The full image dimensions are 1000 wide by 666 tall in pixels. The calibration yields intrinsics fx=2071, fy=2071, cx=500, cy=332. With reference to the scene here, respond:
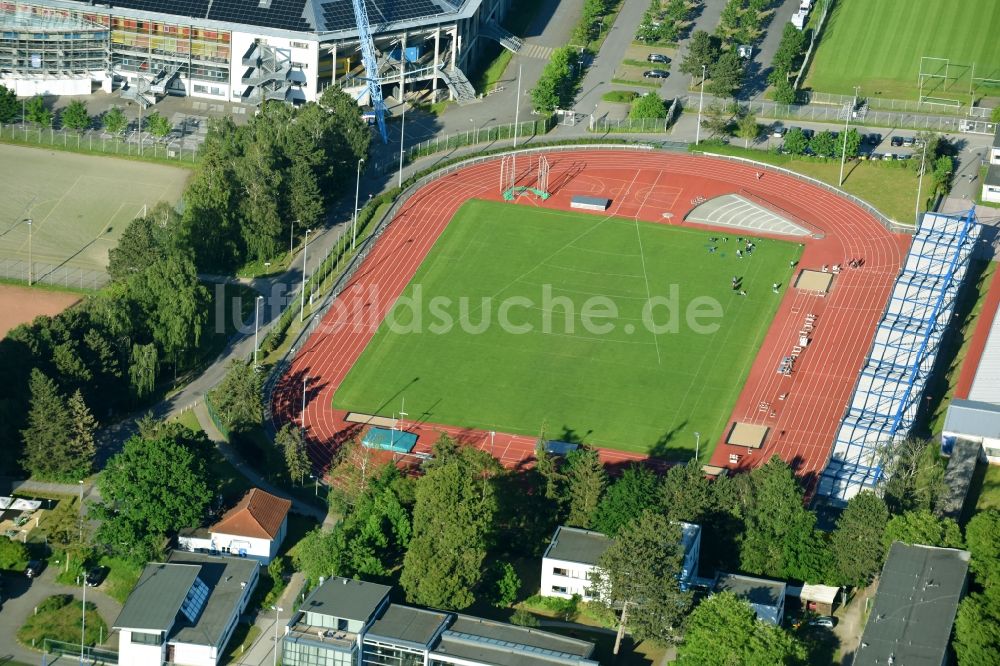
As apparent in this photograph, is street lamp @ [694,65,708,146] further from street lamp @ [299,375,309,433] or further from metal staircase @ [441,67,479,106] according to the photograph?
street lamp @ [299,375,309,433]

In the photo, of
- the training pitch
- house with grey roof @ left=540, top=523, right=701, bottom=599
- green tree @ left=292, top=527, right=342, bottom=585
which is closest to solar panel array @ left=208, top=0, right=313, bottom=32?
the training pitch

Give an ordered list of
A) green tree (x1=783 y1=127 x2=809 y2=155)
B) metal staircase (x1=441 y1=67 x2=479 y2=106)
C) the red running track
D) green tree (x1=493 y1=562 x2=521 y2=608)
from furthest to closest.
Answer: metal staircase (x1=441 y1=67 x2=479 y2=106), green tree (x1=783 y1=127 x2=809 y2=155), the red running track, green tree (x1=493 y1=562 x2=521 y2=608)

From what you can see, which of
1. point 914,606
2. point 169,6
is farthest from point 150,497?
point 169,6

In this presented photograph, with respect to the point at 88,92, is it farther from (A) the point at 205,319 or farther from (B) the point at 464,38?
(A) the point at 205,319

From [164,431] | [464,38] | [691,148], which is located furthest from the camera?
[464,38]

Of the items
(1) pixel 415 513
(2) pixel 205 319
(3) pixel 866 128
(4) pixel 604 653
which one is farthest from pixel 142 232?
(3) pixel 866 128

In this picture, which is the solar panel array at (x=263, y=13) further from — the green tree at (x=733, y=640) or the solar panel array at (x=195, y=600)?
the green tree at (x=733, y=640)

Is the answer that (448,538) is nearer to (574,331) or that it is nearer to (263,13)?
(574,331)
